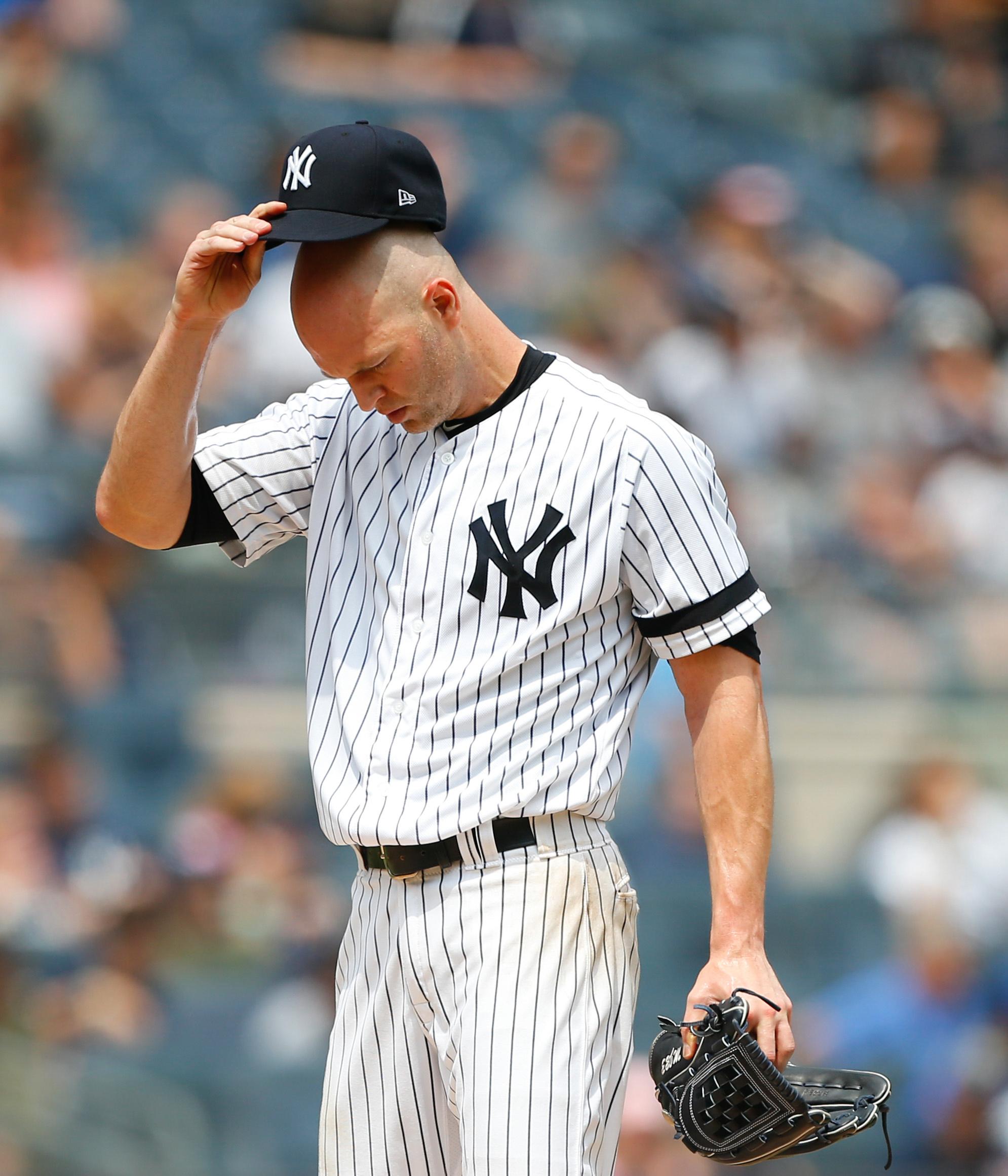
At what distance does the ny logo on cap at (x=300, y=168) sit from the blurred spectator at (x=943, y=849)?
390 centimetres

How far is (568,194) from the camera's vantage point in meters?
7.71

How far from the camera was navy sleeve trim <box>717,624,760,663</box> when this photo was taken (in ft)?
7.01

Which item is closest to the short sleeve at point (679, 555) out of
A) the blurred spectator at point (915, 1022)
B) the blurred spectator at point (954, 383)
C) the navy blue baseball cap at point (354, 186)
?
the navy blue baseball cap at point (354, 186)

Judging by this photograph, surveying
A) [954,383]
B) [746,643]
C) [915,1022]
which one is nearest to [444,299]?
[746,643]

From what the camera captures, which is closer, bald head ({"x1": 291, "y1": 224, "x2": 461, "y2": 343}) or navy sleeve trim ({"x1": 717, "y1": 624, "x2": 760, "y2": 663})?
bald head ({"x1": 291, "y1": 224, "x2": 461, "y2": 343})

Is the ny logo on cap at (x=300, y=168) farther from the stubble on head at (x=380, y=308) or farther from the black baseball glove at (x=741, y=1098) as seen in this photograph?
the black baseball glove at (x=741, y=1098)

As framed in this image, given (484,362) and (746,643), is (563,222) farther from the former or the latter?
(746,643)

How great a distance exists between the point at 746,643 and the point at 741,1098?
1.87ft

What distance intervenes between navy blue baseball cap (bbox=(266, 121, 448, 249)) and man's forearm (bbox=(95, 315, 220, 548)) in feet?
0.62

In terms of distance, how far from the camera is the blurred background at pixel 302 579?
16.6 ft

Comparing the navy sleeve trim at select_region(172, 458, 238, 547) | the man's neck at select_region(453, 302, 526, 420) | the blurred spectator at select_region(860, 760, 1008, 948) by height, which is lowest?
the blurred spectator at select_region(860, 760, 1008, 948)

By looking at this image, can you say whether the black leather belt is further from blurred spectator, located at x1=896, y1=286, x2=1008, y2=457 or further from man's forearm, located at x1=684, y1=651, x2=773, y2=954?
blurred spectator, located at x1=896, y1=286, x2=1008, y2=457

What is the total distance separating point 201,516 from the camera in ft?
7.55

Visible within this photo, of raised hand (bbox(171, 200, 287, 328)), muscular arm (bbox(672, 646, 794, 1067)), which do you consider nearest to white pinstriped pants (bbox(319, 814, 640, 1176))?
muscular arm (bbox(672, 646, 794, 1067))
